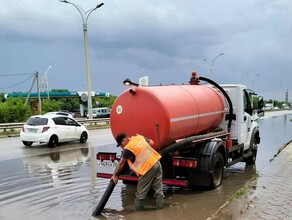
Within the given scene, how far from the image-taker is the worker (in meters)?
7.03

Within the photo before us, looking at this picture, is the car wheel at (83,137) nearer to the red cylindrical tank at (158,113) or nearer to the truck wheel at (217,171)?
the red cylindrical tank at (158,113)

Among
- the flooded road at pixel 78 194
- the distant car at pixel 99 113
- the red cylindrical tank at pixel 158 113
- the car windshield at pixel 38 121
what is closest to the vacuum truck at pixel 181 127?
the red cylindrical tank at pixel 158 113

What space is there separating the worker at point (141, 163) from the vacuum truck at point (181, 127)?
0.77 meters

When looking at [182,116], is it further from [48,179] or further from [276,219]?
[48,179]

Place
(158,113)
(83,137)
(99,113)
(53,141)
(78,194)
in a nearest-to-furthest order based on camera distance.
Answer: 1. (158,113)
2. (78,194)
3. (53,141)
4. (83,137)
5. (99,113)

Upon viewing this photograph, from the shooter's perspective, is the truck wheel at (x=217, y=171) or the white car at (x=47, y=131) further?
the white car at (x=47, y=131)

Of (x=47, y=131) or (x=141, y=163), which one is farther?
(x=47, y=131)

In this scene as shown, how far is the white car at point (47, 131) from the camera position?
18781mm

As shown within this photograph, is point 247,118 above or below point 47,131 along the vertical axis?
above

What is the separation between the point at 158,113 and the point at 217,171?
237 cm

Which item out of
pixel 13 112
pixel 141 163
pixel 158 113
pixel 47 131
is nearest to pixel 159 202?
pixel 141 163

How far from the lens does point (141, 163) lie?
7113 millimetres

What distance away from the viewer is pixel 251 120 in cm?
1216

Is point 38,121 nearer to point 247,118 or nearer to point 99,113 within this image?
point 247,118
